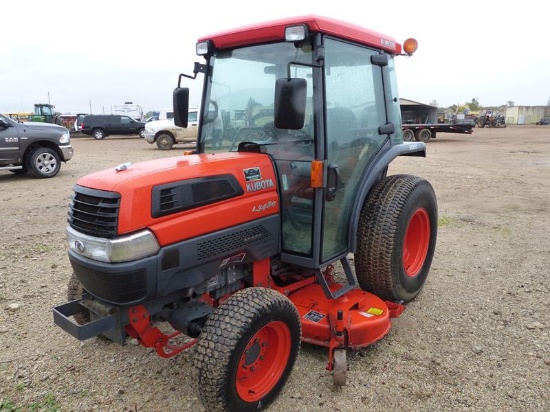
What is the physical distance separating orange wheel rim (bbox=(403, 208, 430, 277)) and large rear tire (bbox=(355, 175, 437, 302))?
0.22 metres

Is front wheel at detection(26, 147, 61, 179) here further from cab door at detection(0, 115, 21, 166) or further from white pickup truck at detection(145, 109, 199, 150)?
white pickup truck at detection(145, 109, 199, 150)

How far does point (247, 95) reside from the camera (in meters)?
3.25

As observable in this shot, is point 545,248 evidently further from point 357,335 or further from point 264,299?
point 264,299

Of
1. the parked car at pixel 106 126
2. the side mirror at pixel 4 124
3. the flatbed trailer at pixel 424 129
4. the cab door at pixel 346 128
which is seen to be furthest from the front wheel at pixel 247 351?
the parked car at pixel 106 126

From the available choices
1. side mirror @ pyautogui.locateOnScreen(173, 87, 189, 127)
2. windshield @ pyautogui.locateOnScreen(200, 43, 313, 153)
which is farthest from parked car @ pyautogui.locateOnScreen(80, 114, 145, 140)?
windshield @ pyautogui.locateOnScreen(200, 43, 313, 153)

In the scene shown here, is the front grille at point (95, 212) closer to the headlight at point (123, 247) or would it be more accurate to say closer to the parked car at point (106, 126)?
the headlight at point (123, 247)

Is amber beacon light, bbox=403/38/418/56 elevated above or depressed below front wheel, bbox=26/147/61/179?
above

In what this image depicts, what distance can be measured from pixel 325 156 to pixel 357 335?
121cm

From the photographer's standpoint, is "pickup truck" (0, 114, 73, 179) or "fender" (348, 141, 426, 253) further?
"pickup truck" (0, 114, 73, 179)

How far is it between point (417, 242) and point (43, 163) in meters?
9.34

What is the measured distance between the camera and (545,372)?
9.49 ft

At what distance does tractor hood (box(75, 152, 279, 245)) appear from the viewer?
230 cm

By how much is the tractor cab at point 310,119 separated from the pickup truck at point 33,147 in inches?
315

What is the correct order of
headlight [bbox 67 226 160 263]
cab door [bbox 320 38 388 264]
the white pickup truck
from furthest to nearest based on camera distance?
the white pickup truck → cab door [bbox 320 38 388 264] → headlight [bbox 67 226 160 263]
